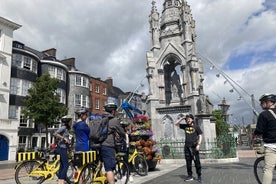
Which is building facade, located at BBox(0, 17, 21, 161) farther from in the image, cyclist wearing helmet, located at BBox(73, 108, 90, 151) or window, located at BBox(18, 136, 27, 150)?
cyclist wearing helmet, located at BBox(73, 108, 90, 151)

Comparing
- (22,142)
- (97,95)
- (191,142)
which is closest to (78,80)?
(97,95)

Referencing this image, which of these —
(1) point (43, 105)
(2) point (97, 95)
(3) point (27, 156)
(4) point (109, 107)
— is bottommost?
(3) point (27, 156)

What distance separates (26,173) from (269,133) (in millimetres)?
6268

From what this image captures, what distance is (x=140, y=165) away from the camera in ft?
29.2

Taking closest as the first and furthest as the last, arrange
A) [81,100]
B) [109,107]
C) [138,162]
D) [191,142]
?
[109,107]
[191,142]
[138,162]
[81,100]

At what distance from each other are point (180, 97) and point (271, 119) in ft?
49.2

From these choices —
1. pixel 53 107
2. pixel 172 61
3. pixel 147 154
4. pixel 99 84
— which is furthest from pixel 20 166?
pixel 99 84

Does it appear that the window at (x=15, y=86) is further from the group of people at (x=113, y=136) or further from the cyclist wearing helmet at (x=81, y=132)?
the cyclist wearing helmet at (x=81, y=132)

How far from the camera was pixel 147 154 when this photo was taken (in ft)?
32.9

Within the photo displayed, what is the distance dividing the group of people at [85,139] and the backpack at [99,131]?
79 millimetres

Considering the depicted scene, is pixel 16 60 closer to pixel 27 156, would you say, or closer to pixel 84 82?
pixel 84 82

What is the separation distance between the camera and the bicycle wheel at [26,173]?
22.4ft

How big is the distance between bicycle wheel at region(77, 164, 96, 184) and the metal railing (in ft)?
29.6

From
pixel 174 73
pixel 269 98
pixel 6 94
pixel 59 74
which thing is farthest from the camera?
pixel 59 74
